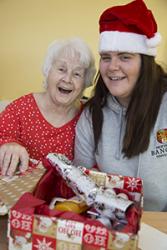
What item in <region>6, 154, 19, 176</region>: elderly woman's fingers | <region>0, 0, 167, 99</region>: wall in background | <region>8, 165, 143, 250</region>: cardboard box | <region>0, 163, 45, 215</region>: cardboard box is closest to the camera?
<region>8, 165, 143, 250</region>: cardboard box

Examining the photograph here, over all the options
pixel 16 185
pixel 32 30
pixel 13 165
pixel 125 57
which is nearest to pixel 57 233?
pixel 16 185

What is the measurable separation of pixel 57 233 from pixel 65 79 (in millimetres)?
830

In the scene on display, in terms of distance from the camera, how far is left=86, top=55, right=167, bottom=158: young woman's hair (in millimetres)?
1106

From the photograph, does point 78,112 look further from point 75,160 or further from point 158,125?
point 158,125

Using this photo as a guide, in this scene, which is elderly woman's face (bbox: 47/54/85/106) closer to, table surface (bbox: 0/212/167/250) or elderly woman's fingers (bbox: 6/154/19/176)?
elderly woman's fingers (bbox: 6/154/19/176)

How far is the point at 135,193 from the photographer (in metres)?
0.74

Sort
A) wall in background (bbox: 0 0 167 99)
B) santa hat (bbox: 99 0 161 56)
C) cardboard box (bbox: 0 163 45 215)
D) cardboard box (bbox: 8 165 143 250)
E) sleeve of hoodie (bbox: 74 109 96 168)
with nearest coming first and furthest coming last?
cardboard box (bbox: 8 165 143 250) < cardboard box (bbox: 0 163 45 215) < santa hat (bbox: 99 0 161 56) < sleeve of hoodie (bbox: 74 109 96 168) < wall in background (bbox: 0 0 167 99)

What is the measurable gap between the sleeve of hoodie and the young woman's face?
0.19 metres

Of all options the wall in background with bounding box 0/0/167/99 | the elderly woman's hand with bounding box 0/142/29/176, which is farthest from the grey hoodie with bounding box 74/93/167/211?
the wall in background with bounding box 0/0/167/99

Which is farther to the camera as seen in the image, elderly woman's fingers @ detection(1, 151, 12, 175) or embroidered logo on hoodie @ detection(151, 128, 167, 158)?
embroidered logo on hoodie @ detection(151, 128, 167, 158)

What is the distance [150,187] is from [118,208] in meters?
0.51

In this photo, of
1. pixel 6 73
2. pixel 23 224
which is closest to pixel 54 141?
pixel 23 224

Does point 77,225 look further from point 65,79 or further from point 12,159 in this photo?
point 65,79

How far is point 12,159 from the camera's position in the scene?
888 millimetres
